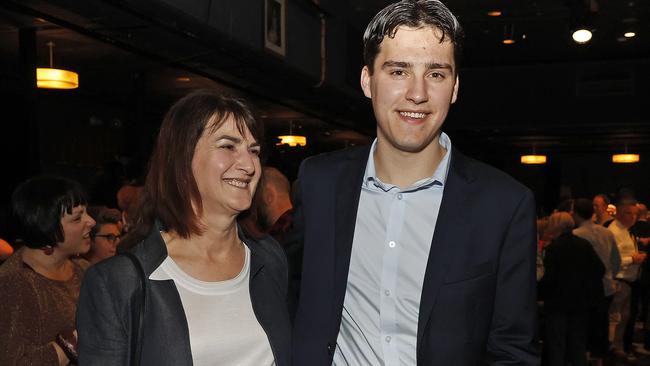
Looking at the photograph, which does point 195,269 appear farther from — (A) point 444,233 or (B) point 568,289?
(B) point 568,289

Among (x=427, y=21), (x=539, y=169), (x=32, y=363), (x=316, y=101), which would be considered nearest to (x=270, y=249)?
(x=427, y=21)

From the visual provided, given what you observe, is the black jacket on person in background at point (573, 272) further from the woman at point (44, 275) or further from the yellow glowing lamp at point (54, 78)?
the yellow glowing lamp at point (54, 78)

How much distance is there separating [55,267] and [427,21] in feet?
6.00

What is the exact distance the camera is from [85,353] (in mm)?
1670

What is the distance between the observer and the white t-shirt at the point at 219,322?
5.80 ft

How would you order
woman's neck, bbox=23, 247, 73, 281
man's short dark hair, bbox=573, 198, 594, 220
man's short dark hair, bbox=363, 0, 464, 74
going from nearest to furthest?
man's short dark hair, bbox=363, 0, 464, 74
woman's neck, bbox=23, 247, 73, 281
man's short dark hair, bbox=573, 198, 594, 220

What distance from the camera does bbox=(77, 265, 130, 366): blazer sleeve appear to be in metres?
1.66

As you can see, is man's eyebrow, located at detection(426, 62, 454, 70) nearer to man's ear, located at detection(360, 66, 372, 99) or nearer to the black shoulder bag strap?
man's ear, located at detection(360, 66, 372, 99)

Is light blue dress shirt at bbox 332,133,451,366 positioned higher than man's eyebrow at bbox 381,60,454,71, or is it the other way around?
man's eyebrow at bbox 381,60,454,71

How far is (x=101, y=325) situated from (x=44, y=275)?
1.17m

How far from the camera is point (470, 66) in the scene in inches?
521

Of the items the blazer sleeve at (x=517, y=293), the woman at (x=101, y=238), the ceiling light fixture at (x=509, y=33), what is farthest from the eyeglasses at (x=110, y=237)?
the ceiling light fixture at (x=509, y=33)

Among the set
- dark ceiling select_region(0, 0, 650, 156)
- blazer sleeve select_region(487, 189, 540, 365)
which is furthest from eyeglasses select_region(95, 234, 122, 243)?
blazer sleeve select_region(487, 189, 540, 365)

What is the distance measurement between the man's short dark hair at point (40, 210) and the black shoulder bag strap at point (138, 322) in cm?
113
